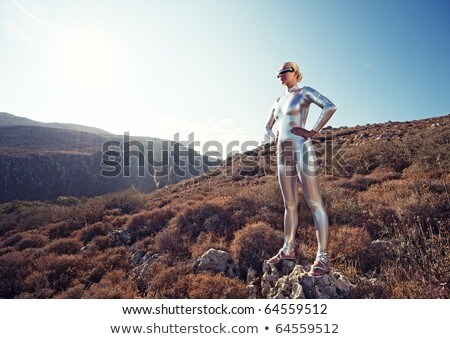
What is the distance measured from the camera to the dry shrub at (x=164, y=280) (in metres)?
3.46

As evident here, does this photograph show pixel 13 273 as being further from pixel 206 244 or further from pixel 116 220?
pixel 206 244

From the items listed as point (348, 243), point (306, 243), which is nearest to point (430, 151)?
point (348, 243)

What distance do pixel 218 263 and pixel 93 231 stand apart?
18.3 ft

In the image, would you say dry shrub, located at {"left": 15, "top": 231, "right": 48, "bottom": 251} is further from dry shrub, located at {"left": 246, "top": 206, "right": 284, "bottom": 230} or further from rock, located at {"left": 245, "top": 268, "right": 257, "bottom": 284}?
rock, located at {"left": 245, "top": 268, "right": 257, "bottom": 284}

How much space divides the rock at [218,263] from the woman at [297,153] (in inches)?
30.0

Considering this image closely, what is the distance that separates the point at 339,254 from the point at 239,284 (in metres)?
1.65

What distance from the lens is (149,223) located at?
713 cm

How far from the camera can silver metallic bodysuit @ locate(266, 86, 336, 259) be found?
9.99 feet

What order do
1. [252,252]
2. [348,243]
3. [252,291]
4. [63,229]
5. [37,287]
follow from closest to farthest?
[252,291], [348,243], [252,252], [37,287], [63,229]

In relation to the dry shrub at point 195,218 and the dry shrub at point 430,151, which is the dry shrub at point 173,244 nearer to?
the dry shrub at point 195,218

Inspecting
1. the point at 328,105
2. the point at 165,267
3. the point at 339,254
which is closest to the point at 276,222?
the point at 339,254

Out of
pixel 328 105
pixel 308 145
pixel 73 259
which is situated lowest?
pixel 73 259
